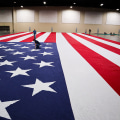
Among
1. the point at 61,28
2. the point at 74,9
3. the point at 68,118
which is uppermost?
the point at 74,9

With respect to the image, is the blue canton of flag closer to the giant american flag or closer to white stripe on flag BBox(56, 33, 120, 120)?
the giant american flag

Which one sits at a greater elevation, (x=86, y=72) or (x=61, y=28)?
(x=61, y=28)

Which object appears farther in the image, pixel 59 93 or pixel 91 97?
pixel 59 93

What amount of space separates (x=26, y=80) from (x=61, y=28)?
23166 millimetres

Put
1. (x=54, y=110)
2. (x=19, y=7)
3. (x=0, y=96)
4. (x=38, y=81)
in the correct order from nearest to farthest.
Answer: (x=54, y=110) → (x=0, y=96) → (x=38, y=81) → (x=19, y=7)

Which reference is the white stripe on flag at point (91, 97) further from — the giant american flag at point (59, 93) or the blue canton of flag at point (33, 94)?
the blue canton of flag at point (33, 94)

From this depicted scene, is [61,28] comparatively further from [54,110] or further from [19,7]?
[54,110]

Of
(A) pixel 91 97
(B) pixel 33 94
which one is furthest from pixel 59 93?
(A) pixel 91 97

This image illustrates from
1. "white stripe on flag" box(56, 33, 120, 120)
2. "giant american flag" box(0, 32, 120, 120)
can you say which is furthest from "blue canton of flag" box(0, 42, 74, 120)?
"white stripe on flag" box(56, 33, 120, 120)

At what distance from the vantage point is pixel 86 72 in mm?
3758

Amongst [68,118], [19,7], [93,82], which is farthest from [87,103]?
[19,7]

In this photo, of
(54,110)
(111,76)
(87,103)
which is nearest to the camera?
(54,110)

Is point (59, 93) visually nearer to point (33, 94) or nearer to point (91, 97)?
point (33, 94)

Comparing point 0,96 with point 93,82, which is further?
point 93,82
